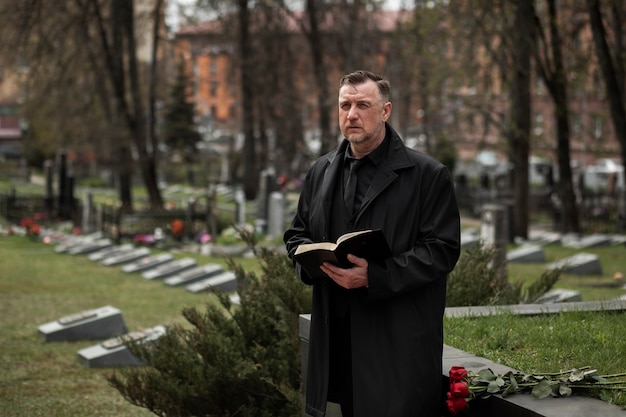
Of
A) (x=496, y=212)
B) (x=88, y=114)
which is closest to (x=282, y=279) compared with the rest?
(x=496, y=212)

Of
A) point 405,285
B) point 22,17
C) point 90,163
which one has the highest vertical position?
point 22,17

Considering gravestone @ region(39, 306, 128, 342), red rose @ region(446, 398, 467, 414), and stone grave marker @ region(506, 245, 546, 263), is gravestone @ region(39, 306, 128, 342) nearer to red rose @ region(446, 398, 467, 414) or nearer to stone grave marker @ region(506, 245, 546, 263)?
red rose @ region(446, 398, 467, 414)

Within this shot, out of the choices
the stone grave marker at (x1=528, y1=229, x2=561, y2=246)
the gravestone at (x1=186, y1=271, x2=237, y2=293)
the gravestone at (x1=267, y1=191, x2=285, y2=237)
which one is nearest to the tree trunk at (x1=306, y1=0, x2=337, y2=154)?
the stone grave marker at (x1=528, y1=229, x2=561, y2=246)

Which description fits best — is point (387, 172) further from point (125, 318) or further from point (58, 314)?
point (58, 314)

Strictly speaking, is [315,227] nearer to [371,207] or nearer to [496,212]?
[371,207]

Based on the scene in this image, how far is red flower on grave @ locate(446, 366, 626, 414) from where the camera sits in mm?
4855

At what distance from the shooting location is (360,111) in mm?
5062

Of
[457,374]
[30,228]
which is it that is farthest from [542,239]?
[457,374]

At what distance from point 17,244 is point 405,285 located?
82.6 ft

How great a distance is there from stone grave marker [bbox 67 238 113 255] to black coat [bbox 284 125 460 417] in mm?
21873

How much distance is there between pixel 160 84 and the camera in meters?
53.7

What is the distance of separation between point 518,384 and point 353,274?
87 cm

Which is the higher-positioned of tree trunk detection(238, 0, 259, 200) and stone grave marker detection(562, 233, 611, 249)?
tree trunk detection(238, 0, 259, 200)

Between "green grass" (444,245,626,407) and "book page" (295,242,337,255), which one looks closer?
"book page" (295,242,337,255)
